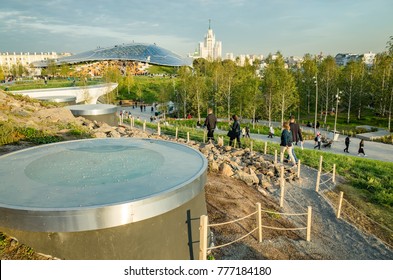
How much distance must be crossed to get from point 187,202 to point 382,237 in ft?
19.8

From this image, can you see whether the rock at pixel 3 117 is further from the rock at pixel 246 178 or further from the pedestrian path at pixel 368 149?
the pedestrian path at pixel 368 149

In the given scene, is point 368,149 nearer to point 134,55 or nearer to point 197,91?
point 197,91

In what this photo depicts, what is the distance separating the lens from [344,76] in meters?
38.4

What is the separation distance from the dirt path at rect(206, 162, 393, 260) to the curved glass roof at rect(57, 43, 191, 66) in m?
65.2

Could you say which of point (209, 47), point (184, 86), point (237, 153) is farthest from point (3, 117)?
point (209, 47)

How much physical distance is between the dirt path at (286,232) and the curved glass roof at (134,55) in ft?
214

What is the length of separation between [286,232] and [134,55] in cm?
7065

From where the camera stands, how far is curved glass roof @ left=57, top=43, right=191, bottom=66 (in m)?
71.4

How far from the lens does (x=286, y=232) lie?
7195 mm

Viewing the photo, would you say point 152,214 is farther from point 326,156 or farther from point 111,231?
point 326,156

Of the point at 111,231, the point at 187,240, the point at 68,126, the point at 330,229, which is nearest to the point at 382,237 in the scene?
the point at 330,229

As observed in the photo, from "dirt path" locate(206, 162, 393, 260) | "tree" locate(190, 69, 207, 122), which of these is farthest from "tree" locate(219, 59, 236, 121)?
"dirt path" locate(206, 162, 393, 260)

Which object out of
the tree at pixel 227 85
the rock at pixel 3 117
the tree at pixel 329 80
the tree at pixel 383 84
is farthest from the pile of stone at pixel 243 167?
the tree at pixel 329 80

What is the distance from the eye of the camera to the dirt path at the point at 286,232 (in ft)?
20.4
